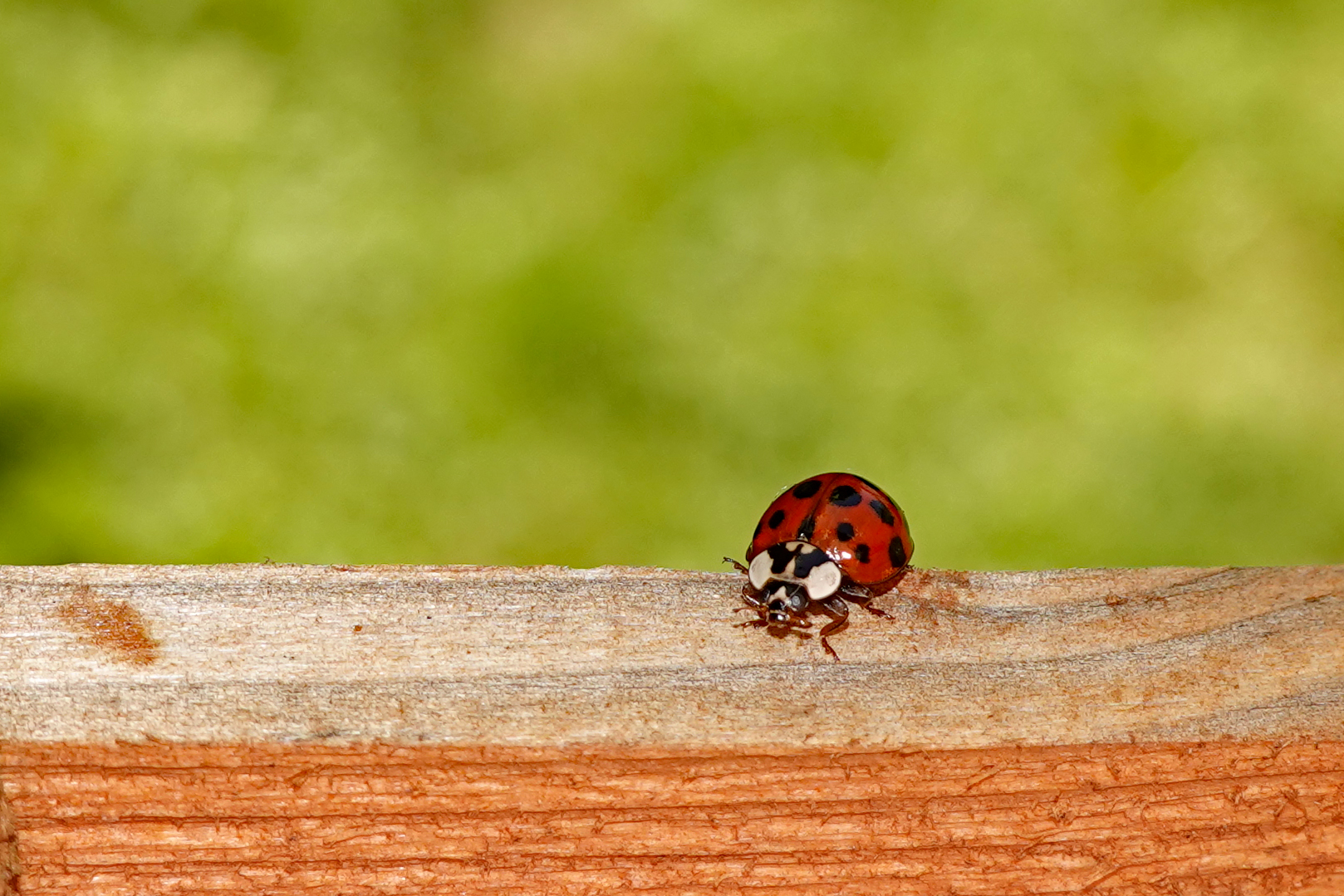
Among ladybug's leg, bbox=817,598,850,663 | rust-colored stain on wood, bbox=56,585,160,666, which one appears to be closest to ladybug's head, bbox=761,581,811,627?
ladybug's leg, bbox=817,598,850,663

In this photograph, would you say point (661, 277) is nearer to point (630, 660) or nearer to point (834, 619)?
point (834, 619)

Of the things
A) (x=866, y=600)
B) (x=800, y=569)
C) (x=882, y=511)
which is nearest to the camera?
(x=866, y=600)

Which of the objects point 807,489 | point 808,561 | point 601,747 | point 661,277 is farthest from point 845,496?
point 661,277

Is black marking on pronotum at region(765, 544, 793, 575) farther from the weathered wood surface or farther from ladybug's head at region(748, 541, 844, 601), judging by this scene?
the weathered wood surface

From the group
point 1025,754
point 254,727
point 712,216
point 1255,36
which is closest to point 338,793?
point 254,727

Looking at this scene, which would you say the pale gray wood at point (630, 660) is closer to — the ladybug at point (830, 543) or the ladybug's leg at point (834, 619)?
the ladybug's leg at point (834, 619)

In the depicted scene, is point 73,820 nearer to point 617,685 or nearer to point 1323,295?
point 617,685
